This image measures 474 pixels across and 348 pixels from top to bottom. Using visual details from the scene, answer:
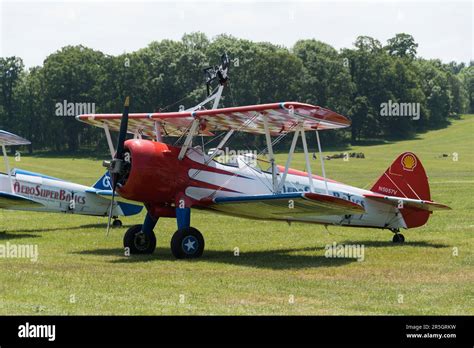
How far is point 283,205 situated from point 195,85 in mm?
79192

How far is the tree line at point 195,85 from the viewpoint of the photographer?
90.8 metres

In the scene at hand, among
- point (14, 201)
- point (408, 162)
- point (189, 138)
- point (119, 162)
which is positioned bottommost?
point (14, 201)

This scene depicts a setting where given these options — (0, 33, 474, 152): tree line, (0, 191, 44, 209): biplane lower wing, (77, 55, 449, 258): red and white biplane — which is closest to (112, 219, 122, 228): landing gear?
(0, 191, 44, 209): biplane lower wing

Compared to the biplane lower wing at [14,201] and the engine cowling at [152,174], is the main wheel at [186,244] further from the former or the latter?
the biplane lower wing at [14,201]

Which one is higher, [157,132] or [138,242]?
[157,132]

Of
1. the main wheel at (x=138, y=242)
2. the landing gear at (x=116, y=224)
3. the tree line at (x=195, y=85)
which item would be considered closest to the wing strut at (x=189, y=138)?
the main wheel at (x=138, y=242)

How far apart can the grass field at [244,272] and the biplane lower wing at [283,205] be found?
930 mm

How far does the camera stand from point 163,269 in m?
14.6

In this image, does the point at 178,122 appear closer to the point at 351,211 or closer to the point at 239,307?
the point at 351,211

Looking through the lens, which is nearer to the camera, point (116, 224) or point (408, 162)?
point (408, 162)

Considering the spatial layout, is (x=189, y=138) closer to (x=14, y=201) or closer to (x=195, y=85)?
(x=14, y=201)

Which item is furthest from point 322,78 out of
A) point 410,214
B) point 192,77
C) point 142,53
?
point 410,214

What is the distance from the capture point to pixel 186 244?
16234mm

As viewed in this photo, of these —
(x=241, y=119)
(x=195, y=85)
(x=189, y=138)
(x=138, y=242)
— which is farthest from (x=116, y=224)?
(x=195, y=85)
